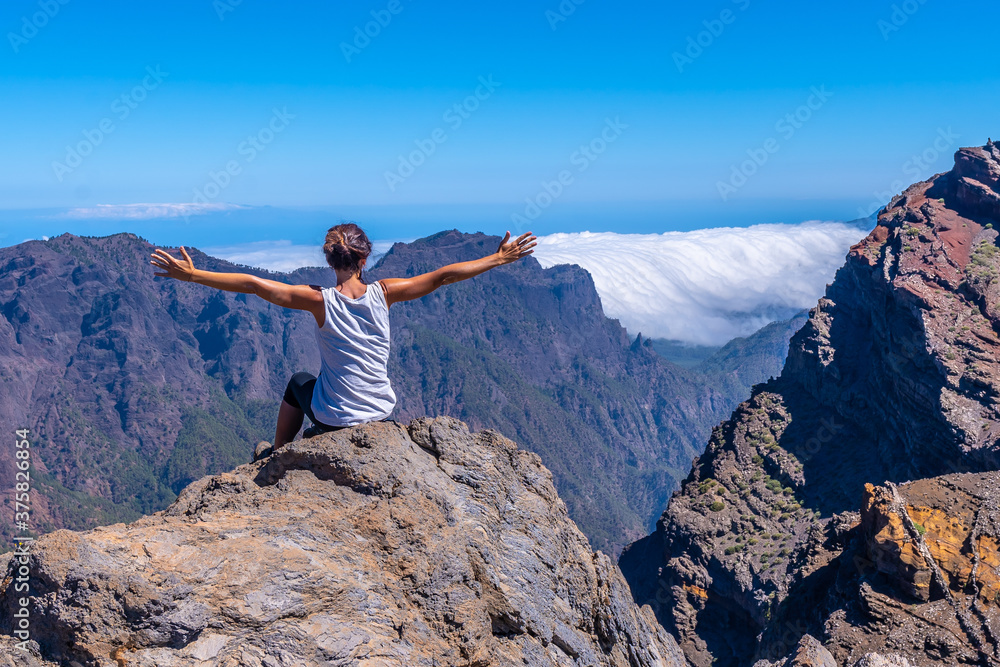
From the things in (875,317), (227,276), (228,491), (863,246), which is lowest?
(228,491)

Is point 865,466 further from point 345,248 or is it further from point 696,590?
point 345,248

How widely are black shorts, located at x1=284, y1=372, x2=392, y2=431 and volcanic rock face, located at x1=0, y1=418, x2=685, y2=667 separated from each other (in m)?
0.34

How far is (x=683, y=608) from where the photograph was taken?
7288cm

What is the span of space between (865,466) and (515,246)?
281ft

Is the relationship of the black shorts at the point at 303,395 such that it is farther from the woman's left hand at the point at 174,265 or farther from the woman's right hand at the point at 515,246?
the woman's right hand at the point at 515,246

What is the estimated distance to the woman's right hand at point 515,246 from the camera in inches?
432

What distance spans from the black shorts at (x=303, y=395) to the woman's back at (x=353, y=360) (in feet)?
0.48

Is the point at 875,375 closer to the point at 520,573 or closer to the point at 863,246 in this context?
the point at 863,246

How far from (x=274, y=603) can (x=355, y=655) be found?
1.07m

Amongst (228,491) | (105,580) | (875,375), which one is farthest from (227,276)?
(875,375)

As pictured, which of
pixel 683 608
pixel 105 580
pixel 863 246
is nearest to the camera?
pixel 105 580

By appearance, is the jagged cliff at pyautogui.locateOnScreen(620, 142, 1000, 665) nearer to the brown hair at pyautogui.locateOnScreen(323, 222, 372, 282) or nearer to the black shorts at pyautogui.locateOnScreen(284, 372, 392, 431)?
the black shorts at pyautogui.locateOnScreen(284, 372, 392, 431)

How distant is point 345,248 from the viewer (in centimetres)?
1016

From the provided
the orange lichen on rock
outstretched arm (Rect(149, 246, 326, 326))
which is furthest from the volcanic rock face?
the orange lichen on rock
